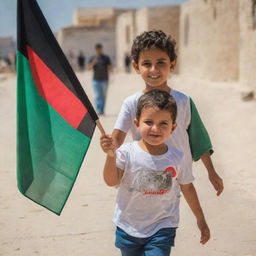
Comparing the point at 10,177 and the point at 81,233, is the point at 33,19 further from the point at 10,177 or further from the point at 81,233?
the point at 10,177

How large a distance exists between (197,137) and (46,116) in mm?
867

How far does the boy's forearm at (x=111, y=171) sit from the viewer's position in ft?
8.08

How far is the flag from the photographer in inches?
109

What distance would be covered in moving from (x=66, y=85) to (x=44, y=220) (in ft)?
6.54

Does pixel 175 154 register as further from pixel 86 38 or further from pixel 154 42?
pixel 86 38

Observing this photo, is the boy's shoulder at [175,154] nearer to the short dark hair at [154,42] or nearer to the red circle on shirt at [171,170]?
the red circle on shirt at [171,170]

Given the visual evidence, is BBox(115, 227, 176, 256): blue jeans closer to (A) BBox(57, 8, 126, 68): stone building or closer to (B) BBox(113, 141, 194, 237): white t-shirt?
(B) BBox(113, 141, 194, 237): white t-shirt

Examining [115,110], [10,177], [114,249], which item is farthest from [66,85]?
[115,110]

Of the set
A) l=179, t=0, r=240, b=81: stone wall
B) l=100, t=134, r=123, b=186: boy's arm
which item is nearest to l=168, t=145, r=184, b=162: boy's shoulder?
l=100, t=134, r=123, b=186: boy's arm

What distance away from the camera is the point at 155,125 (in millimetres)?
2504

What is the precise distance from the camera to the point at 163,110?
2.50 meters

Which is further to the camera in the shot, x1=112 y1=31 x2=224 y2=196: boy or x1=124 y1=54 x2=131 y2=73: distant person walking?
x1=124 y1=54 x2=131 y2=73: distant person walking

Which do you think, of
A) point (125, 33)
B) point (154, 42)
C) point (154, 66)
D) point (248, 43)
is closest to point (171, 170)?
point (154, 66)

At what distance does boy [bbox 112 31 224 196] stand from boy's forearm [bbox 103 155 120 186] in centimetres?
36
